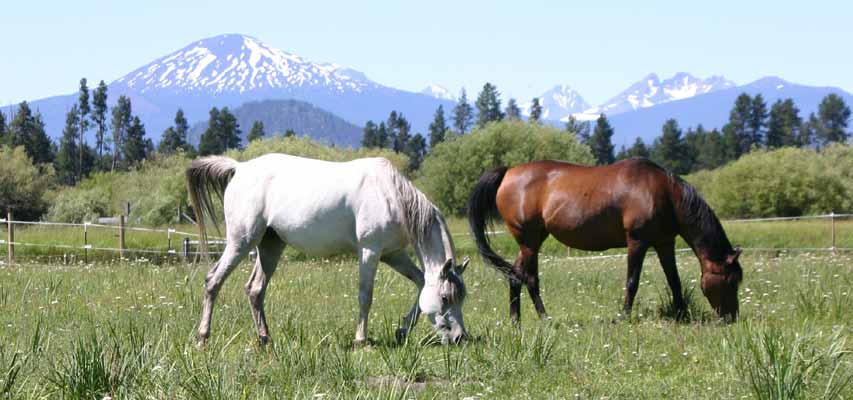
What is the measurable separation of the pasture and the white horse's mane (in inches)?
29.2

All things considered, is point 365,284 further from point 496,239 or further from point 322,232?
point 496,239

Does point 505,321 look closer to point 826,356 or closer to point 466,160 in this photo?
point 826,356

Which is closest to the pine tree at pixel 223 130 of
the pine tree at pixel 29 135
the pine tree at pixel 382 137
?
the pine tree at pixel 382 137

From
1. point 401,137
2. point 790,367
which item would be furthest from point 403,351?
point 401,137

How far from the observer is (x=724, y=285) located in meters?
8.74

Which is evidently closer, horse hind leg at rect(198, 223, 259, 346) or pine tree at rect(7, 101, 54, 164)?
horse hind leg at rect(198, 223, 259, 346)

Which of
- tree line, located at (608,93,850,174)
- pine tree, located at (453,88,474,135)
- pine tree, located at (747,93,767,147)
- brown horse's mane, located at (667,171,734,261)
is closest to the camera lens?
brown horse's mane, located at (667,171,734,261)

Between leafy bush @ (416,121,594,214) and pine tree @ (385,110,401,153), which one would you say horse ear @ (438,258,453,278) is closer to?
leafy bush @ (416,121,594,214)

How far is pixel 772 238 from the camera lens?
1080 inches

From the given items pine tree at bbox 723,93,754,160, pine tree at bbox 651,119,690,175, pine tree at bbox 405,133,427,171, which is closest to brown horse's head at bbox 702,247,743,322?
pine tree at bbox 651,119,690,175

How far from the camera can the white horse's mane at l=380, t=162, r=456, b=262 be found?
735 cm

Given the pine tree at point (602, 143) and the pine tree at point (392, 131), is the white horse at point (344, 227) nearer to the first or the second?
the pine tree at point (602, 143)

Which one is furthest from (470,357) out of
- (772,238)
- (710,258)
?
(772,238)

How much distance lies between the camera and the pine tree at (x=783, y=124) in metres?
130
